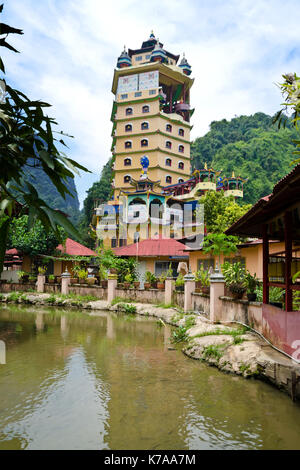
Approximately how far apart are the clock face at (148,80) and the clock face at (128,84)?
2.11 ft

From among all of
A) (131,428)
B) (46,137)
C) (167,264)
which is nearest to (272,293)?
(131,428)

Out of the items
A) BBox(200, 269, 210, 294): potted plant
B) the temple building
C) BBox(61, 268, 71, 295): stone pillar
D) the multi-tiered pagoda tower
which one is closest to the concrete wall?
BBox(200, 269, 210, 294): potted plant

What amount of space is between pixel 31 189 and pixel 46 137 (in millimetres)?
470

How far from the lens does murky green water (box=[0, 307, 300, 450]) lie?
5.28 meters

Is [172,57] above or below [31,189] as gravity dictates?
above

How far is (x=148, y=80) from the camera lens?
4175 cm

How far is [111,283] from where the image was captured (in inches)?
891

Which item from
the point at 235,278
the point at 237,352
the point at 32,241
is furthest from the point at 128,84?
the point at 237,352

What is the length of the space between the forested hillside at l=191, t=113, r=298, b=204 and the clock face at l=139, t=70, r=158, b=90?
68.9 feet

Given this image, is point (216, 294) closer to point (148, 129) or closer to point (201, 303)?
point (201, 303)

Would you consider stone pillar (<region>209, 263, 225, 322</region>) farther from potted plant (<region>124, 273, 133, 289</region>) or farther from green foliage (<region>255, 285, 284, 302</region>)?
potted plant (<region>124, 273, 133, 289</region>)

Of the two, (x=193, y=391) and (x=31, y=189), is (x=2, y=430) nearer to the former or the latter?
(x=193, y=391)

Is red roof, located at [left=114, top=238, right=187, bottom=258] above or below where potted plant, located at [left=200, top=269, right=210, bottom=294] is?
above

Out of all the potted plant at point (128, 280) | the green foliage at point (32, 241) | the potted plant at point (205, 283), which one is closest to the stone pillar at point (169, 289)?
the potted plant at point (205, 283)
